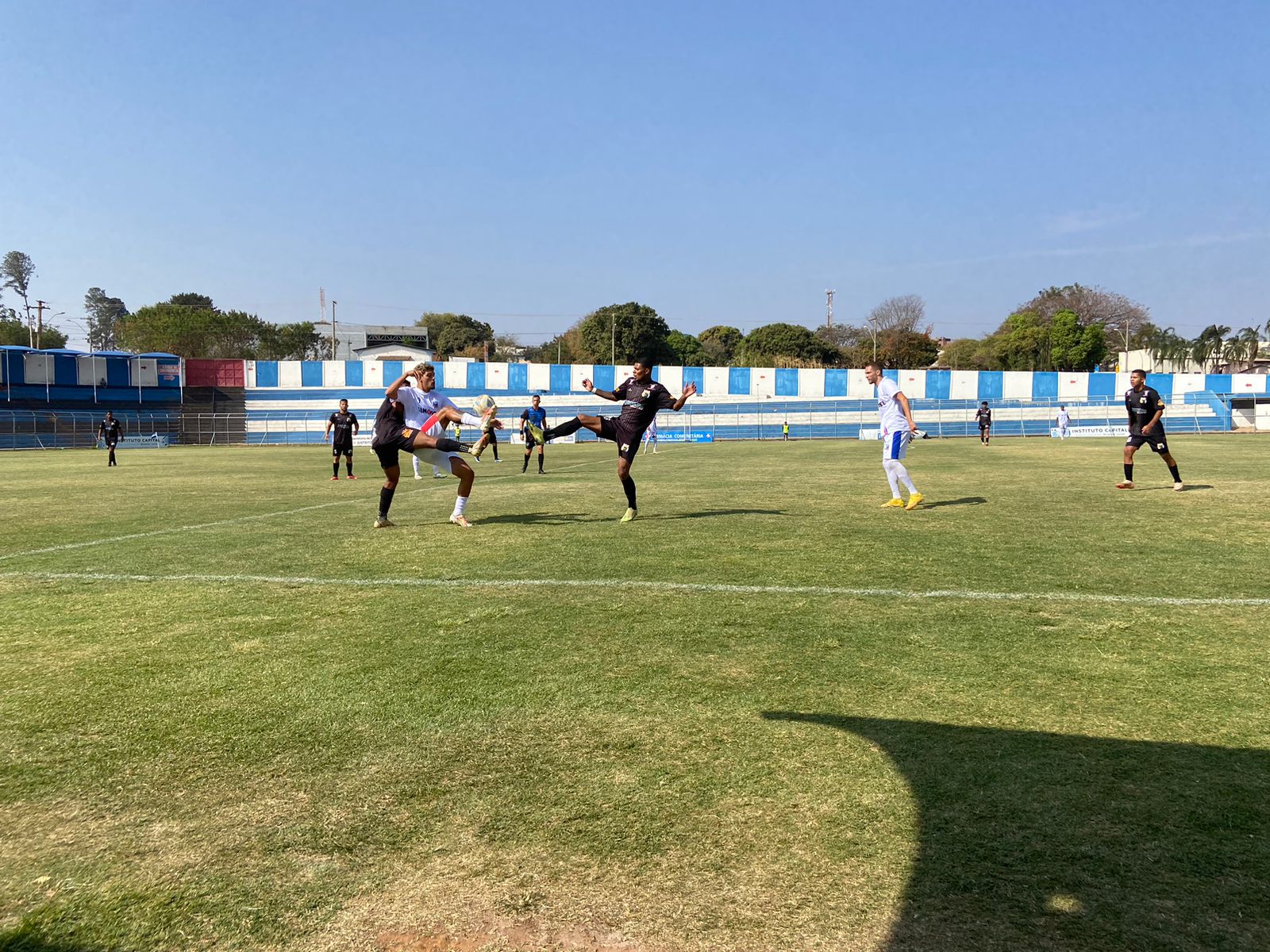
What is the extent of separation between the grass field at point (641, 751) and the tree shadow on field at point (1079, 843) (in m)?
0.01

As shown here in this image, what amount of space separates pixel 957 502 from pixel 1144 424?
14.8 ft

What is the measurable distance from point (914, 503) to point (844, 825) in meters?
10.6

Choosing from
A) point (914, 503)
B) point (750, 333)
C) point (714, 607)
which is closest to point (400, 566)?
point (714, 607)

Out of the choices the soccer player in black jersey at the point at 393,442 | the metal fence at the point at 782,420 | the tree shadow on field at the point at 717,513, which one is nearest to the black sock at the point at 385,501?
the soccer player in black jersey at the point at 393,442

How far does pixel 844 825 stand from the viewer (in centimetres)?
315

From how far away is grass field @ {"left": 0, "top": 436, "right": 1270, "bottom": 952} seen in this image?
2.67m

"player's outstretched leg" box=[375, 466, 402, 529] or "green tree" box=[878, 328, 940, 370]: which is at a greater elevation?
"green tree" box=[878, 328, 940, 370]

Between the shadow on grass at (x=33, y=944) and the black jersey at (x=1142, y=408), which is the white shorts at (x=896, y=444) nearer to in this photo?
the black jersey at (x=1142, y=408)

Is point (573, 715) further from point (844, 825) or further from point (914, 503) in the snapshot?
point (914, 503)

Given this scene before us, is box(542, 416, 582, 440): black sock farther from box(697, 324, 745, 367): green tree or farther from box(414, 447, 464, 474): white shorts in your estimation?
box(697, 324, 745, 367): green tree

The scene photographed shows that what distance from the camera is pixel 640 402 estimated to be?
40.9 feet

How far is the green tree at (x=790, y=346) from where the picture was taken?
94750mm

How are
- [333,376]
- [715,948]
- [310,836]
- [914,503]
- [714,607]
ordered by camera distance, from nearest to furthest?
1. [715,948]
2. [310,836]
3. [714,607]
4. [914,503]
5. [333,376]

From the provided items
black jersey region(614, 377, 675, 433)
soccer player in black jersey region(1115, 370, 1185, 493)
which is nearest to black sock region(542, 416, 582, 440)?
black jersey region(614, 377, 675, 433)
